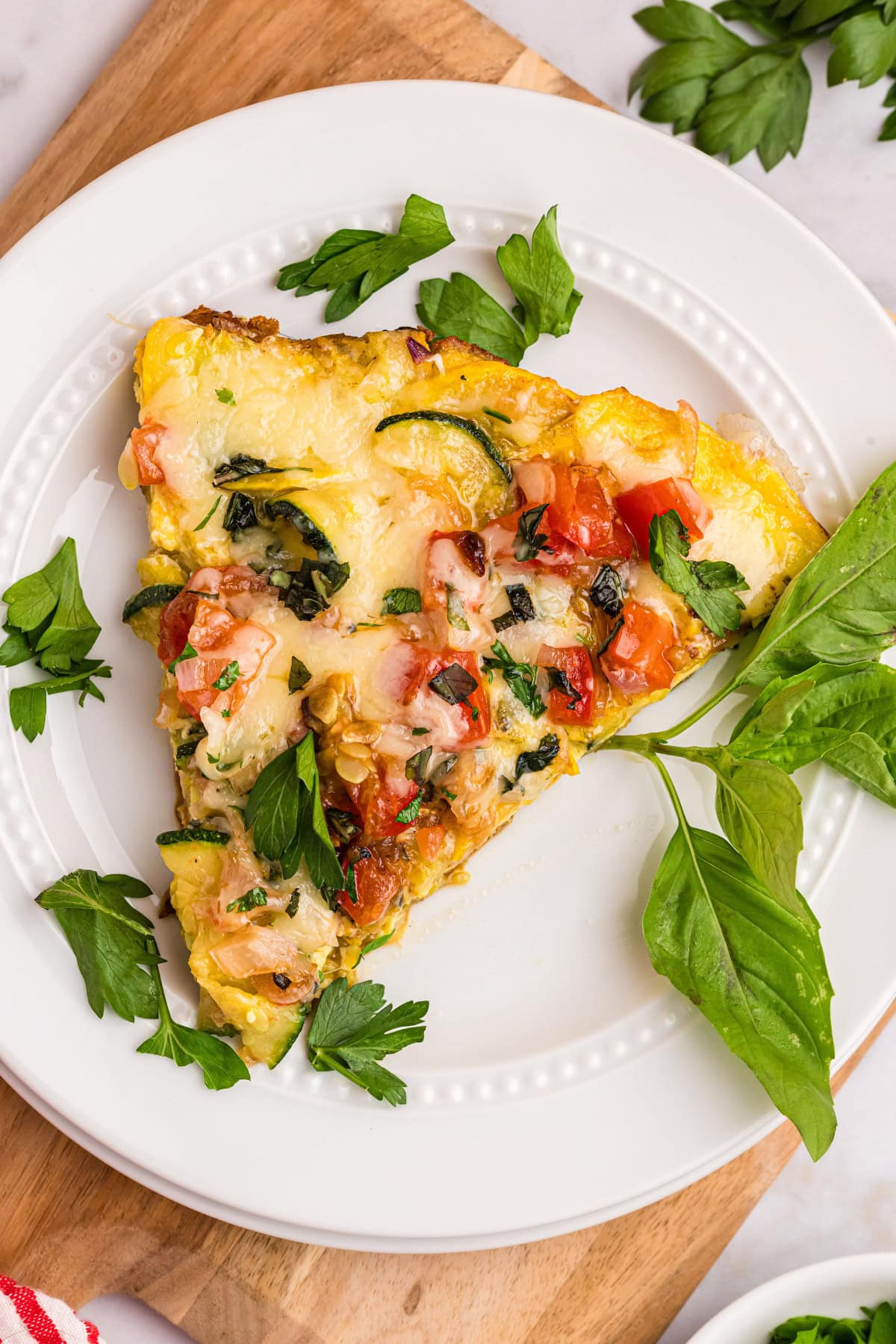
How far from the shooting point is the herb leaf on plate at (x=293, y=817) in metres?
2.96

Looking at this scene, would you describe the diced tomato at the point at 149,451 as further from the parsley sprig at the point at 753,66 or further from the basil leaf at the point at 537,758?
the parsley sprig at the point at 753,66

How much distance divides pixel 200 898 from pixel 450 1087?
106 centimetres

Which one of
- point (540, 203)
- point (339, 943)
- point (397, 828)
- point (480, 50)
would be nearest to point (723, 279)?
point (540, 203)

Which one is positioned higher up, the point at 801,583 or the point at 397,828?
the point at 397,828

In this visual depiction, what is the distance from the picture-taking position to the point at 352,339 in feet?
10.8

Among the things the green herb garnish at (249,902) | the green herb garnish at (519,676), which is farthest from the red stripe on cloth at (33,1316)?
the green herb garnish at (519,676)

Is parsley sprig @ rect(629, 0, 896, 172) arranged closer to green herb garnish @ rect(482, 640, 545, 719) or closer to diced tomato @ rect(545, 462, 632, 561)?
diced tomato @ rect(545, 462, 632, 561)

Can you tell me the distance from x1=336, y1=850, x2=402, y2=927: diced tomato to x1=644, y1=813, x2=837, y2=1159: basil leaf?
0.86 meters

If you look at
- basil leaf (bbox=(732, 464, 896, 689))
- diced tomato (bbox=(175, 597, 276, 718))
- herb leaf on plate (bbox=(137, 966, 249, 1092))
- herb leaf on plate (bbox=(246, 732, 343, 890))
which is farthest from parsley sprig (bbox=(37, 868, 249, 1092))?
basil leaf (bbox=(732, 464, 896, 689))

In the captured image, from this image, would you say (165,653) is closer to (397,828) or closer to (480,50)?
(397,828)

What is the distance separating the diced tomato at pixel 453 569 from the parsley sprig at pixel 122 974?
4.52ft

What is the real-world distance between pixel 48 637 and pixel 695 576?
198cm

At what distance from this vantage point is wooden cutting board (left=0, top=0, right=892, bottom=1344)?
11.6 ft

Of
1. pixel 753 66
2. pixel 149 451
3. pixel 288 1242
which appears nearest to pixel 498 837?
pixel 288 1242
